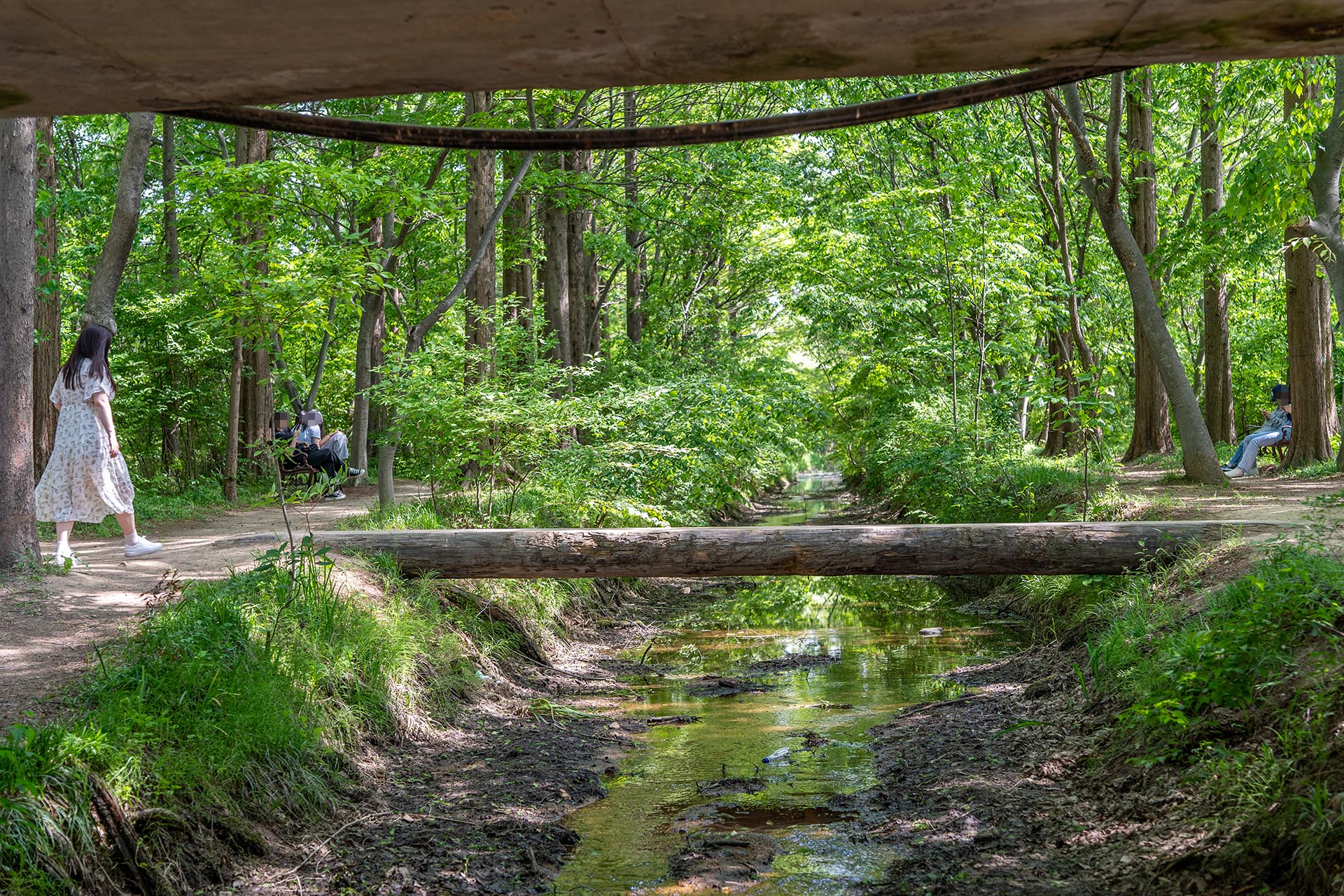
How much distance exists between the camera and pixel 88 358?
7.91m

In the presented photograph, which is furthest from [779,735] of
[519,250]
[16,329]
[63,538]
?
[519,250]

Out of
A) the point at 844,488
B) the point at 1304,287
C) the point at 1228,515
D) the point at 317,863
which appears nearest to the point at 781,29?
the point at 317,863

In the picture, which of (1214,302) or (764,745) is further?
(1214,302)

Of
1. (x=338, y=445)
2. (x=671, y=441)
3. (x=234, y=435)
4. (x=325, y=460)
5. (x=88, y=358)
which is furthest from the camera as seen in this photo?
(x=338, y=445)

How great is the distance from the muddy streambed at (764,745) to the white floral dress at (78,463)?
447 cm

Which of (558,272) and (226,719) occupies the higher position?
(558,272)

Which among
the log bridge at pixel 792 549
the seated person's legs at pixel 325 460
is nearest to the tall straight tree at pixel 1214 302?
the log bridge at pixel 792 549

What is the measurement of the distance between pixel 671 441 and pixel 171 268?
10398 millimetres

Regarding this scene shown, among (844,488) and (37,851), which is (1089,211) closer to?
(844,488)

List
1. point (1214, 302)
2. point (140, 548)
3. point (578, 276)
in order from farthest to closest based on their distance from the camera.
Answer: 1. point (578, 276)
2. point (1214, 302)
3. point (140, 548)

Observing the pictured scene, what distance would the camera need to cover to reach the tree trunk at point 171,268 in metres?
15.9

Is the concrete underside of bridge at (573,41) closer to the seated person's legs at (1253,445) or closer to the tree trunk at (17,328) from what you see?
the tree trunk at (17,328)

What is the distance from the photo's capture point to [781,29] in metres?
2.76

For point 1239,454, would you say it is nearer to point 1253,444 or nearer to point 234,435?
point 1253,444
